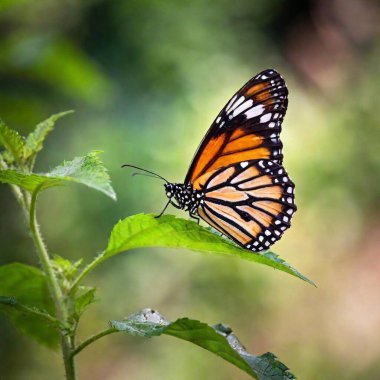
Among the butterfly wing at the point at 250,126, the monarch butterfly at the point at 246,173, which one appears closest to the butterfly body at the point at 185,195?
the monarch butterfly at the point at 246,173

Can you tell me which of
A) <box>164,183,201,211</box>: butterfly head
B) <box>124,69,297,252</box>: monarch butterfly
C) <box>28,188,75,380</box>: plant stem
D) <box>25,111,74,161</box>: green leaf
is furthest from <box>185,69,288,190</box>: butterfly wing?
<box>28,188,75,380</box>: plant stem

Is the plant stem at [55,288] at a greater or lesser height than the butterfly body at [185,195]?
lesser

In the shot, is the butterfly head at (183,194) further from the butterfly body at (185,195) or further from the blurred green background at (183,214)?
the blurred green background at (183,214)

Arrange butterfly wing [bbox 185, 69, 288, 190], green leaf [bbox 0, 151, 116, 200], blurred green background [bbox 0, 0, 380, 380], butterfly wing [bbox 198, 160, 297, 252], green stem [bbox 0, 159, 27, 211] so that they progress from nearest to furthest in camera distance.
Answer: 1. green leaf [bbox 0, 151, 116, 200]
2. green stem [bbox 0, 159, 27, 211]
3. butterfly wing [bbox 185, 69, 288, 190]
4. butterfly wing [bbox 198, 160, 297, 252]
5. blurred green background [bbox 0, 0, 380, 380]

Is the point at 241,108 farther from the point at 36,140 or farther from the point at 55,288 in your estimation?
the point at 55,288

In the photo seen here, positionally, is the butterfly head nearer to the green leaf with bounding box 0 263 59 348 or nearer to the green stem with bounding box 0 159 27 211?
the green leaf with bounding box 0 263 59 348

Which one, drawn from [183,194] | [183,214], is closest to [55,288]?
[183,194]

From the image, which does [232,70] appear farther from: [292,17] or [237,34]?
[292,17]
